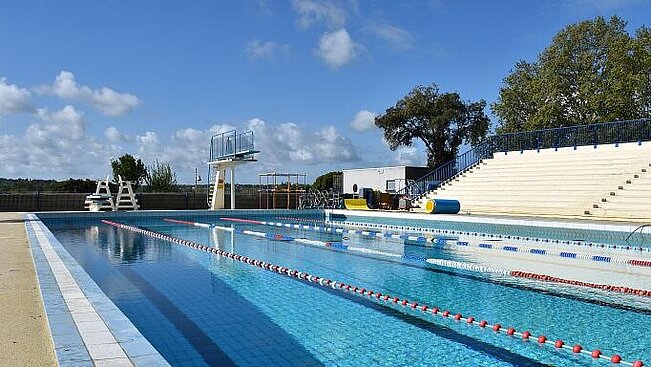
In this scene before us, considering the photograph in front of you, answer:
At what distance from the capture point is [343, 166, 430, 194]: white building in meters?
28.8

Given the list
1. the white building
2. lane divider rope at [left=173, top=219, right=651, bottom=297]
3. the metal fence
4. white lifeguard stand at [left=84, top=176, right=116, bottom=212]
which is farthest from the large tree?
white lifeguard stand at [left=84, top=176, right=116, bottom=212]

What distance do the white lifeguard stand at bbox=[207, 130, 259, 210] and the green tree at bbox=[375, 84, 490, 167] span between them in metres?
13.9

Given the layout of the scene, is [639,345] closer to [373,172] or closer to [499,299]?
[499,299]

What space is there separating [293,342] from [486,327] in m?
1.65

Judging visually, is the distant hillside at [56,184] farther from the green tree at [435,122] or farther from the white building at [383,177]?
the green tree at [435,122]

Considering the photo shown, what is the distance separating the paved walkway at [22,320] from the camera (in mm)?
3213

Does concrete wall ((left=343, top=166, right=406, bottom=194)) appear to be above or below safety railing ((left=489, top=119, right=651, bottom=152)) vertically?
below

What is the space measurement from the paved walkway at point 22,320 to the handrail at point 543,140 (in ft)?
62.1

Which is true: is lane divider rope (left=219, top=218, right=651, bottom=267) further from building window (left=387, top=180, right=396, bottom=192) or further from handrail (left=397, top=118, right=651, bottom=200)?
building window (left=387, top=180, right=396, bottom=192)

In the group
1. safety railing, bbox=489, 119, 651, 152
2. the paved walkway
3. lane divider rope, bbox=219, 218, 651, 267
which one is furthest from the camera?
safety railing, bbox=489, 119, 651, 152

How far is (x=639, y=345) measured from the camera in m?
4.32

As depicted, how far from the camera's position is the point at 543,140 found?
74.9 ft

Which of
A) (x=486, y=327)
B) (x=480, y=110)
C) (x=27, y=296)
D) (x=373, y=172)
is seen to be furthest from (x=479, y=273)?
(x=480, y=110)

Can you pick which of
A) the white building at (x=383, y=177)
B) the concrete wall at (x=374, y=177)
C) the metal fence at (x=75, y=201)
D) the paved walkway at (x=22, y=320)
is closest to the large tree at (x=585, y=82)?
the white building at (x=383, y=177)
